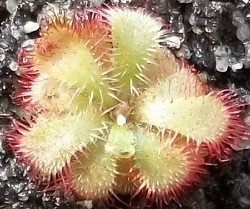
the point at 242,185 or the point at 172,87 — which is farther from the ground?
the point at 172,87

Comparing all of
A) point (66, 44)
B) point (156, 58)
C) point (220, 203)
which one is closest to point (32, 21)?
point (66, 44)

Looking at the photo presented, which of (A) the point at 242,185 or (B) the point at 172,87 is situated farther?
(A) the point at 242,185

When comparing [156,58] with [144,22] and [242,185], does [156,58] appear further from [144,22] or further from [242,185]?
[242,185]

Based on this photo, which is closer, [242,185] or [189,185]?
[189,185]

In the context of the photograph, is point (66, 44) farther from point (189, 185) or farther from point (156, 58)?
point (189, 185)

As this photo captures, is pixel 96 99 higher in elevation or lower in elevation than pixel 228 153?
higher

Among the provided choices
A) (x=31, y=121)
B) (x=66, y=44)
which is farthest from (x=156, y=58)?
(x=31, y=121)

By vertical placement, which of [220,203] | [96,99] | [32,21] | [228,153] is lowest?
[220,203]
